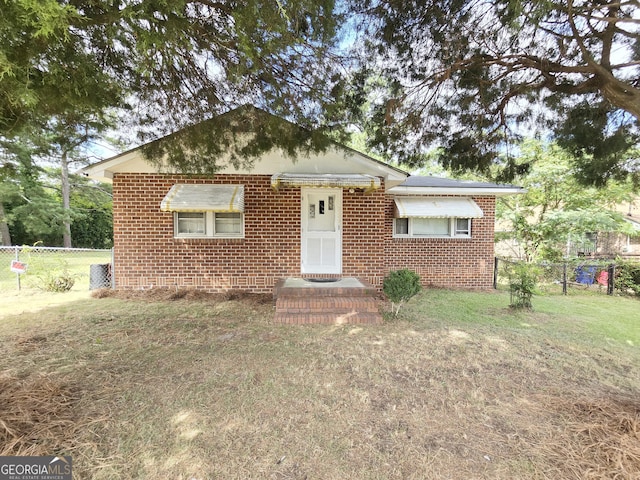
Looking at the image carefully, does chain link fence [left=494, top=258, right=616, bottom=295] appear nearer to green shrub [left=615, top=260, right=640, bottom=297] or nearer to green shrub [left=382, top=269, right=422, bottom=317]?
green shrub [left=615, top=260, right=640, bottom=297]

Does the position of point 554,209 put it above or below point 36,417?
above

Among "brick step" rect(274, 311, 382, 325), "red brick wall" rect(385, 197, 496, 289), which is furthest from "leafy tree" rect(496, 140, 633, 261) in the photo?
"brick step" rect(274, 311, 382, 325)

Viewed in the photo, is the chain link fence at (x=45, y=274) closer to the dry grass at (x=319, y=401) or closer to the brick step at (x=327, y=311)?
the dry grass at (x=319, y=401)

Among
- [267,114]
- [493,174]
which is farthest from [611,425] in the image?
[267,114]

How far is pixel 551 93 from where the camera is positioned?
4.32 m

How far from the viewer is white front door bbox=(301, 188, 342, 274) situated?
7.71 meters

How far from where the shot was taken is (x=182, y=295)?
289 inches

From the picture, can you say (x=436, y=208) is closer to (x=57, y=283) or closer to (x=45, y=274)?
(x=57, y=283)

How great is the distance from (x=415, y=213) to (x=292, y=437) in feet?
24.0

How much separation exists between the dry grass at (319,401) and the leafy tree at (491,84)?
3.10 m

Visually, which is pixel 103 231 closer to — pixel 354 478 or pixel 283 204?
pixel 283 204

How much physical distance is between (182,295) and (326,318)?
400 centimetres

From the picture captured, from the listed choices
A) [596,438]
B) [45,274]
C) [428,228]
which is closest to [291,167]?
[428,228]

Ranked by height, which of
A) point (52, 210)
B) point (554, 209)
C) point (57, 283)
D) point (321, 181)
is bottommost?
point (57, 283)
